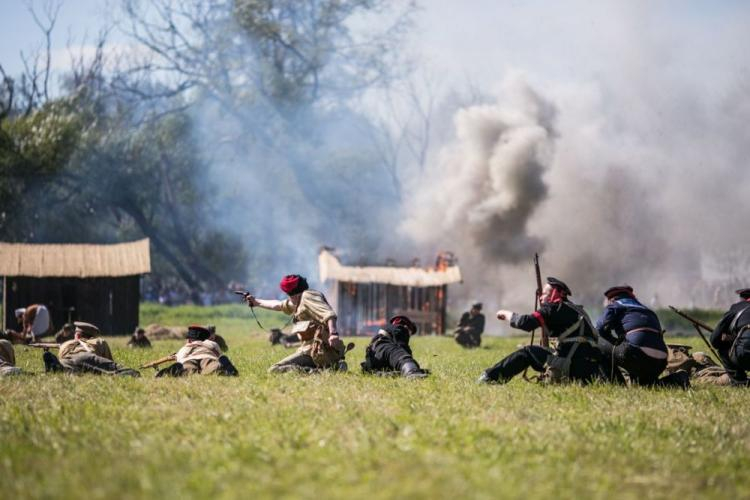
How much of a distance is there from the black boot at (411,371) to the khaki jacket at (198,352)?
8.46 feet

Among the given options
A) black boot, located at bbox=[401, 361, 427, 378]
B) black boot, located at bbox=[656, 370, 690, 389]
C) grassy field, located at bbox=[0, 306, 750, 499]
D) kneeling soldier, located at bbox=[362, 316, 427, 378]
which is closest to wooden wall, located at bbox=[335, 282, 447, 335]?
kneeling soldier, located at bbox=[362, 316, 427, 378]

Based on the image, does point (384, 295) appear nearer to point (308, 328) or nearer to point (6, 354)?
point (308, 328)

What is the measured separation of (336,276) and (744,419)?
23415 millimetres

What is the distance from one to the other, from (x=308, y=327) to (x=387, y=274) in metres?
19.8

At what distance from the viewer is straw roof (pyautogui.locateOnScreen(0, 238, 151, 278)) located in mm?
29688

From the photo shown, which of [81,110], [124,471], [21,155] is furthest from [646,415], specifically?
[81,110]

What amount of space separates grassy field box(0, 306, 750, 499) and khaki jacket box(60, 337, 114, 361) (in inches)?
47.3

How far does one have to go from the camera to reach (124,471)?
618 centimetres

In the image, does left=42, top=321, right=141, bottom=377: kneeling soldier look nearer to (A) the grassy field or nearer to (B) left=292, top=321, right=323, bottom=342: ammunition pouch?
(A) the grassy field

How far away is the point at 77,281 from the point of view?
3047 centimetres

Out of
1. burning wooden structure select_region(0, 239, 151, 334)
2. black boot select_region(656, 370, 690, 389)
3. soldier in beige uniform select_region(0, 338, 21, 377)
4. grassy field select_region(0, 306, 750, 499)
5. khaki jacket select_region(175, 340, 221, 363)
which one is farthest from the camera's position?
burning wooden structure select_region(0, 239, 151, 334)

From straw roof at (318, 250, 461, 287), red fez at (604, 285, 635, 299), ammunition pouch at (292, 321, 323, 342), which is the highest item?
red fez at (604, 285, 635, 299)

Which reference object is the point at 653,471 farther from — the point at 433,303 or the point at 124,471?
the point at 433,303

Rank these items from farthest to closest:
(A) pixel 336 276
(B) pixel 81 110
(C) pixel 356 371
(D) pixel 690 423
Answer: (B) pixel 81 110 → (A) pixel 336 276 → (C) pixel 356 371 → (D) pixel 690 423
